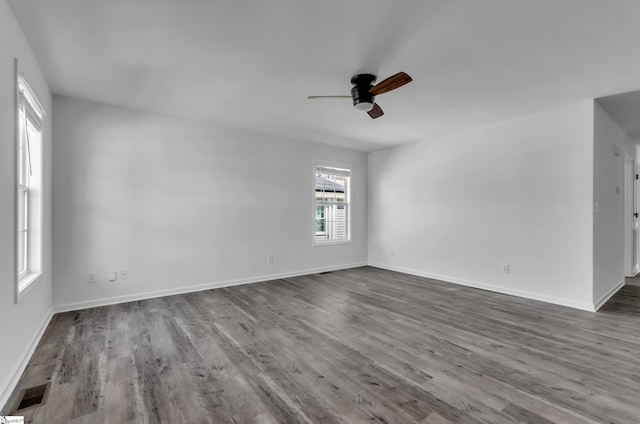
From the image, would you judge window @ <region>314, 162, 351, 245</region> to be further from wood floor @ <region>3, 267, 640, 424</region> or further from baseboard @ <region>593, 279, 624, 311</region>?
baseboard @ <region>593, 279, 624, 311</region>

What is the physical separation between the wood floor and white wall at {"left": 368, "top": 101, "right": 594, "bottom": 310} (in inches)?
23.2

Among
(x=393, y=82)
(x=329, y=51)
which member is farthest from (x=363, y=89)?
(x=329, y=51)

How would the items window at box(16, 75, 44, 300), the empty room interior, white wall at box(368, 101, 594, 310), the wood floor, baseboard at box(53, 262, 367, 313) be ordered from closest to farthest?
1. the wood floor
2. the empty room interior
3. window at box(16, 75, 44, 300)
4. baseboard at box(53, 262, 367, 313)
5. white wall at box(368, 101, 594, 310)

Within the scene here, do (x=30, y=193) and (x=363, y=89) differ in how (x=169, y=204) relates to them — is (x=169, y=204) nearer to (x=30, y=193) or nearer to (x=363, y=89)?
(x=30, y=193)

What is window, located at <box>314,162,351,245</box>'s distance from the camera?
19.4 ft

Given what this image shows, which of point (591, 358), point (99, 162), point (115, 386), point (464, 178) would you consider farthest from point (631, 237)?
point (99, 162)

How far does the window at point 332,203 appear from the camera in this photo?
233 inches

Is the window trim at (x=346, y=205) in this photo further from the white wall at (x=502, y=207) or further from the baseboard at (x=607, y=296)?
the baseboard at (x=607, y=296)

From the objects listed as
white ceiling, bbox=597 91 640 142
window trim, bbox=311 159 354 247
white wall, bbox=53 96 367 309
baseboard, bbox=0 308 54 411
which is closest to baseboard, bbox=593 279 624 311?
white ceiling, bbox=597 91 640 142

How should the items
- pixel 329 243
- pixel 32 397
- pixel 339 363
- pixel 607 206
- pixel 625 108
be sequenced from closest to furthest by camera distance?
pixel 32 397 → pixel 339 363 → pixel 625 108 → pixel 607 206 → pixel 329 243

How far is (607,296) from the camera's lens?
13.2 ft

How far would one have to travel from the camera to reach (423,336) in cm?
286

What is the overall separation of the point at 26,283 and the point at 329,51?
315cm

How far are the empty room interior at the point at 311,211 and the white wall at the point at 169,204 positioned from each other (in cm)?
3
